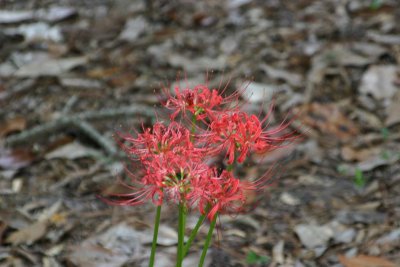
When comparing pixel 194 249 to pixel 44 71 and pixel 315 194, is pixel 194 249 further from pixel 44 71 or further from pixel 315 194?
pixel 44 71

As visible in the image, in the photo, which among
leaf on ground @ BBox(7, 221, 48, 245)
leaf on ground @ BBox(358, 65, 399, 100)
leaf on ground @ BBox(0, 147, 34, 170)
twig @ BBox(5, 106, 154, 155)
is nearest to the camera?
leaf on ground @ BBox(7, 221, 48, 245)

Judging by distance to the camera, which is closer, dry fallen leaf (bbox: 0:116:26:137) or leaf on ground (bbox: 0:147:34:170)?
leaf on ground (bbox: 0:147:34:170)

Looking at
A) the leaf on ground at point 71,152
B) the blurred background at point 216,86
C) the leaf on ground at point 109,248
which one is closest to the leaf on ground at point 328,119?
the blurred background at point 216,86

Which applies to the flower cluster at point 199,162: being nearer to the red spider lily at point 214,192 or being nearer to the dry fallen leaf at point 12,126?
the red spider lily at point 214,192

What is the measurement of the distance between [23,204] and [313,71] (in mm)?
2235

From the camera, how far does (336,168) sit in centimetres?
344

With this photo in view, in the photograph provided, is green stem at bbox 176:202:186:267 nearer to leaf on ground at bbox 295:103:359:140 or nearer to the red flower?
the red flower

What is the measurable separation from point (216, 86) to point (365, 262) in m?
1.85

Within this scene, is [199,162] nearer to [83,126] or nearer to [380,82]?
[83,126]

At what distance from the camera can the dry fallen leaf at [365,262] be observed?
258 centimetres

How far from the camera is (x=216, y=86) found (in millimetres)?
4117

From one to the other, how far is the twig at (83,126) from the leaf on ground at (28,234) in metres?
0.77

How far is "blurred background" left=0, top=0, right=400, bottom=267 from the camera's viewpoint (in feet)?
9.25

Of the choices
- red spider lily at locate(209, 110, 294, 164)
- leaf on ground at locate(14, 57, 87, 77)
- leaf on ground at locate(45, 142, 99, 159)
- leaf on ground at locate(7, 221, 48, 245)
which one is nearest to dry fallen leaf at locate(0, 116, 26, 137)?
leaf on ground at locate(45, 142, 99, 159)
